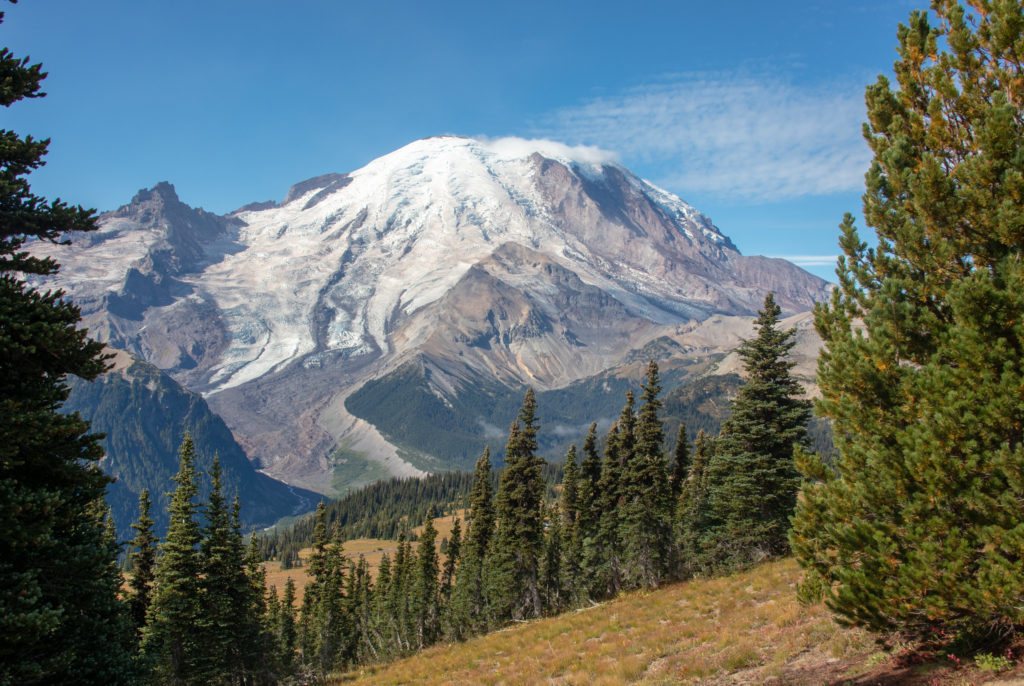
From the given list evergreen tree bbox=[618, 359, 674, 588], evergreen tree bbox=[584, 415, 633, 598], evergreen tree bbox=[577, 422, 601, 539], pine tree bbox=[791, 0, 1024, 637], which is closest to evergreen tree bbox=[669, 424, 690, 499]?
evergreen tree bbox=[577, 422, 601, 539]

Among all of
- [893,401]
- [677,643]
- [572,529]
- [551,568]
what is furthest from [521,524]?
[893,401]

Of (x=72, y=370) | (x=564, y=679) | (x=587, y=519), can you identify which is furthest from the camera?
(x=587, y=519)

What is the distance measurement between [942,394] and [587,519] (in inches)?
1656

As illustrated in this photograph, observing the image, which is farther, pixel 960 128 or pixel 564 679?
pixel 564 679

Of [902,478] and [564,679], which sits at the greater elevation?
[902,478]

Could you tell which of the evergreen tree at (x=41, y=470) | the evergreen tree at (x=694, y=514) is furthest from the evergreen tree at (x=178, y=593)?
the evergreen tree at (x=694, y=514)

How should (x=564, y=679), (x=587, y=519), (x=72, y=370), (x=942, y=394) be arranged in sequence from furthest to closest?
(x=587, y=519) < (x=564, y=679) < (x=72, y=370) < (x=942, y=394)

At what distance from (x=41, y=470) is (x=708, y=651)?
1737 centimetres

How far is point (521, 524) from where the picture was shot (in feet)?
139

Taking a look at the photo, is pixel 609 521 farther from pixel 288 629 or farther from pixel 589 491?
pixel 288 629

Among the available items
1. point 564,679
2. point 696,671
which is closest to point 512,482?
point 564,679

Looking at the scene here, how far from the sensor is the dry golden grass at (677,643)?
1349cm

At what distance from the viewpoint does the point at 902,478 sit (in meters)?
9.53

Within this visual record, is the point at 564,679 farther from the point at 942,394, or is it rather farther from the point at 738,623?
the point at 942,394
